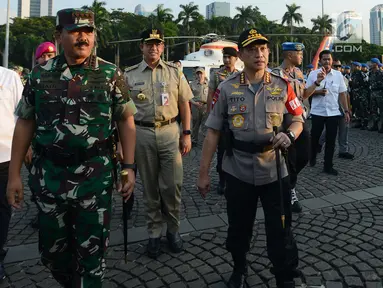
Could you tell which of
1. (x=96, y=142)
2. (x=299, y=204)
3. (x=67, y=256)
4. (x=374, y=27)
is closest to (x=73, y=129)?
(x=96, y=142)

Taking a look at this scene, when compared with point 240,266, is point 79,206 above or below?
above

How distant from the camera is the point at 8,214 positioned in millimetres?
3139

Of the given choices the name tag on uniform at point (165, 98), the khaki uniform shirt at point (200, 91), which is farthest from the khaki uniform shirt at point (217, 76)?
the khaki uniform shirt at point (200, 91)

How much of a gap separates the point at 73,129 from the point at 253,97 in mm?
1232

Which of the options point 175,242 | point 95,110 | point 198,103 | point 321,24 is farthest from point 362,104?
point 321,24

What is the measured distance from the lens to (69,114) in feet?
6.89

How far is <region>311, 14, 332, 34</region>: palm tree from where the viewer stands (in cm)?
6331

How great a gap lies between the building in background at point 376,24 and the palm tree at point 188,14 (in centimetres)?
6484

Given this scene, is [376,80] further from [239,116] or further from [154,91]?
[239,116]

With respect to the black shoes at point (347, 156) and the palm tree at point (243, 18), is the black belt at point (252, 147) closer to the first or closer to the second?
the black shoes at point (347, 156)

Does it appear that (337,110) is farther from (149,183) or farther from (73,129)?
(73,129)

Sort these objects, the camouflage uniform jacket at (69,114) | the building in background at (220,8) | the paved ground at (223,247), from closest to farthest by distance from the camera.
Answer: the camouflage uniform jacket at (69,114)
the paved ground at (223,247)
the building in background at (220,8)

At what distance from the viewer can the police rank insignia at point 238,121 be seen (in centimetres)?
254

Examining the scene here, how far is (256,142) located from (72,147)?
1.23 metres
